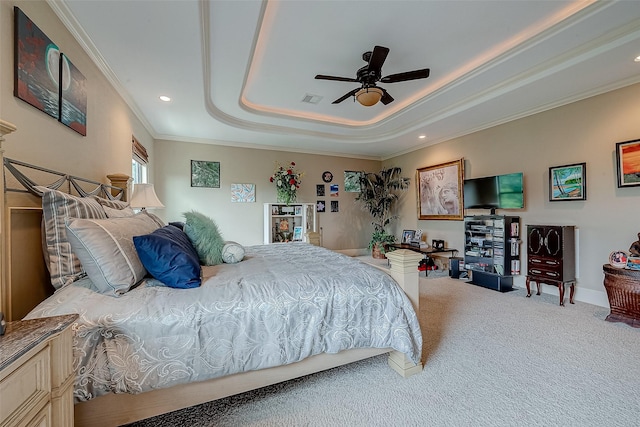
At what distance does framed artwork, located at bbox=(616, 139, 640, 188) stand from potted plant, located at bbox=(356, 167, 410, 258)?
10.5 feet

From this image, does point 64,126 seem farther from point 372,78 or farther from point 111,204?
point 372,78

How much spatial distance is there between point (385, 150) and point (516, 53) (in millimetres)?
3466

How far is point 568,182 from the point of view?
3.29 meters

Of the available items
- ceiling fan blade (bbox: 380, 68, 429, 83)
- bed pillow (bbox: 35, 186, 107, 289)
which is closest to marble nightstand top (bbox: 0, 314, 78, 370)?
bed pillow (bbox: 35, 186, 107, 289)

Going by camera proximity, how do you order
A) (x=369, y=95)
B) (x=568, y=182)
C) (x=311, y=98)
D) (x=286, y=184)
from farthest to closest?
(x=286, y=184) < (x=311, y=98) < (x=568, y=182) < (x=369, y=95)

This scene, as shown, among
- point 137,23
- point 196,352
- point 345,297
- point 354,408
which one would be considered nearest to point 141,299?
point 196,352

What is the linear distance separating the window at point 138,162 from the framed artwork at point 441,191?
16.1ft

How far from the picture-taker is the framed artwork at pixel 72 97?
175 cm

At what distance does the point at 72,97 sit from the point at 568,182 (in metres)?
5.16

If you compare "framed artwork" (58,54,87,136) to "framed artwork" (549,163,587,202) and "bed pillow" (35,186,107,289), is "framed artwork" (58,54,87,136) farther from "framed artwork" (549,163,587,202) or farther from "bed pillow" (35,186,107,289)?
"framed artwork" (549,163,587,202)

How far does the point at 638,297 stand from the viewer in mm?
2451

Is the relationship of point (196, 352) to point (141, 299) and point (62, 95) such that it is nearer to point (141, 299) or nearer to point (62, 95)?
point (141, 299)

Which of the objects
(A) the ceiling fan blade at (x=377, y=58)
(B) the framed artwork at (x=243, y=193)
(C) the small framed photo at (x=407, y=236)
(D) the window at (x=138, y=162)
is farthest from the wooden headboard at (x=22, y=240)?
(C) the small framed photo at (x=407, y=236)

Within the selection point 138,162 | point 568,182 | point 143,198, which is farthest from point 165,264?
point 568,182
